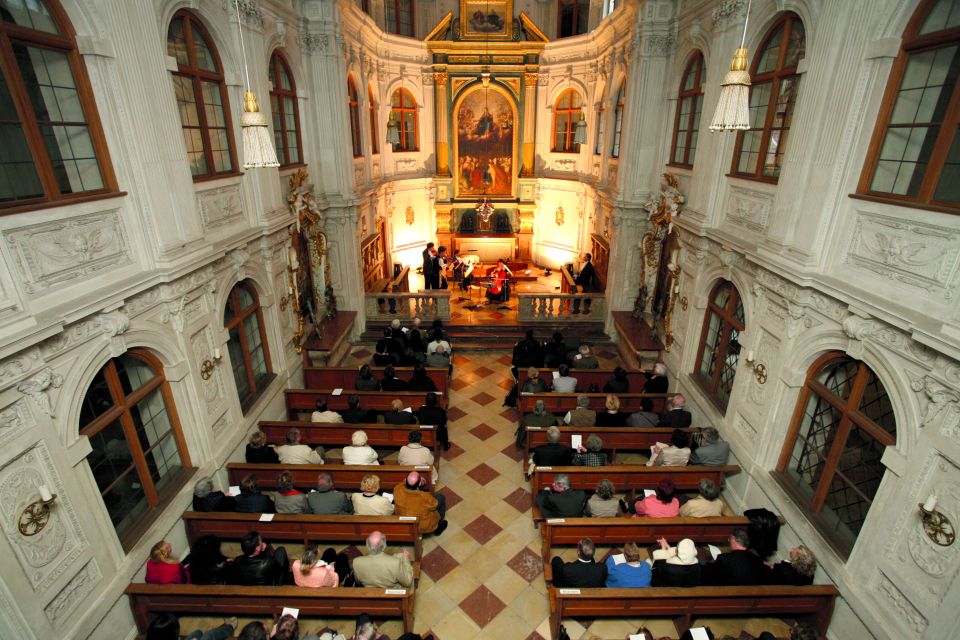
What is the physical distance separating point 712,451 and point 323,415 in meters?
6.51

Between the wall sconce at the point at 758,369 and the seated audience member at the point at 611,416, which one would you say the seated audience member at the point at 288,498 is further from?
the wall sconce at the point at 758,369

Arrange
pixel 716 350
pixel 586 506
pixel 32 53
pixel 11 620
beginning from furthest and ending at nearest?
pixel 716 350 < pixel 586 506 < pixel 32 53 < pixel 11 620

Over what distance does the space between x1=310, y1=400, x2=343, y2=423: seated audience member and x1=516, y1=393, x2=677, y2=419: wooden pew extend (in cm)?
355

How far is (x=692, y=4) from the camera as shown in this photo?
9.97 m

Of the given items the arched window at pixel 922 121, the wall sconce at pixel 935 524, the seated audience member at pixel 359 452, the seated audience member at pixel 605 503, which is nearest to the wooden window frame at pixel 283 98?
the seated audience member at pixel 359 452

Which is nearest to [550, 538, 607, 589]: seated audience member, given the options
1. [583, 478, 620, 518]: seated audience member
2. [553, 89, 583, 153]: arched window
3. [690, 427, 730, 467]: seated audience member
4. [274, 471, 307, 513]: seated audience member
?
[583, 478, 620, 518]: seated audience member

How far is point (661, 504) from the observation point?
6680mm

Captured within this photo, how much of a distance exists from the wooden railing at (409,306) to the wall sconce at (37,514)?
979cm

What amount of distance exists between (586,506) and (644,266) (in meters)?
7.09

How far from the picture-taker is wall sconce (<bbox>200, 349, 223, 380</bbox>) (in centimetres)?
701

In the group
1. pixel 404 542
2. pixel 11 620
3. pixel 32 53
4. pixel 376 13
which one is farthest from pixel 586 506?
pixel 376 13

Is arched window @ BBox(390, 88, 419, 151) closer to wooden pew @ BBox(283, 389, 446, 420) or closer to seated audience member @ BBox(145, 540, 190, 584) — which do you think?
wooden pew @ BBox(283, 389, 446, 420)

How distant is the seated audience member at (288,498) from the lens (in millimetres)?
6461

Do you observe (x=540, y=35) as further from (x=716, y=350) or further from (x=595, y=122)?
(x=716, y=350)
